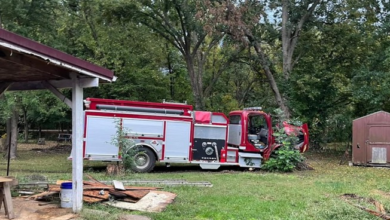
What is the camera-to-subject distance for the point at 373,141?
16234 millimetres

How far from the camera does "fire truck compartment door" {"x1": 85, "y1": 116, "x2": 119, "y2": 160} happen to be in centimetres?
1289

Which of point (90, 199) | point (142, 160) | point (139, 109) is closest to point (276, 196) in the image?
point (90, 199)

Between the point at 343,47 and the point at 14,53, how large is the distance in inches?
774

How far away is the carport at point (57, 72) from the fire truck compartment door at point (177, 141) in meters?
6.18

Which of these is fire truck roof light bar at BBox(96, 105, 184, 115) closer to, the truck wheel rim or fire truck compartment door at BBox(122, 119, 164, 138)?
fire truck compartment door at BBox(122, 119, 164, 138)

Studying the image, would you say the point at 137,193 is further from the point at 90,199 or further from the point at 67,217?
the point at 67,217

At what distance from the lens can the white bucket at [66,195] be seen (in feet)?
23.2

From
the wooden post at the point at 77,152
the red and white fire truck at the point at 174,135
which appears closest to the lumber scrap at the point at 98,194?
the wooden post at the point at 77,152

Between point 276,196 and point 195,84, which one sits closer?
point 276,196

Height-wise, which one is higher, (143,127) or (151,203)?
(143,127)

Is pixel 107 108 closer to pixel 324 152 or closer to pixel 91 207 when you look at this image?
pixel 91 207

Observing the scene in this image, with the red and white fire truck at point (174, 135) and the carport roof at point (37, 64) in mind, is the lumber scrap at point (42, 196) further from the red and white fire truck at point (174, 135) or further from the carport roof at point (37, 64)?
the red and white fire truck at point (174, 135)

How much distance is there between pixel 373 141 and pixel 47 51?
47.1ft

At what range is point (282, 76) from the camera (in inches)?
826
